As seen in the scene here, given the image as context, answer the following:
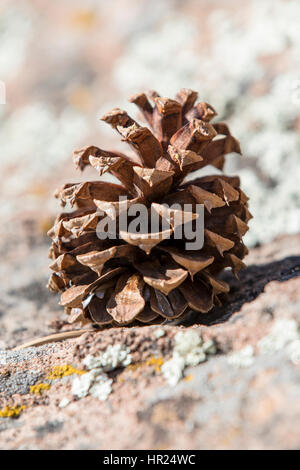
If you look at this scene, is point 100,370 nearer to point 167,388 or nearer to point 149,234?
point 167,388

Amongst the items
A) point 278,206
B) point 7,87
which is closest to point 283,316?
point 278,206

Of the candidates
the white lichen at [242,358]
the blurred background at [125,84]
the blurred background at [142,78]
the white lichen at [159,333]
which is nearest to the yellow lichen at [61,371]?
the white lichen at [159,333]

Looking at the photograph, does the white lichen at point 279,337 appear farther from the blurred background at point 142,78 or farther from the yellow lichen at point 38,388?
the blurred background at point 142,78

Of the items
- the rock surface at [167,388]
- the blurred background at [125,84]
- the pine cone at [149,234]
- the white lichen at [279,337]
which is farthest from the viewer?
the blurred background at [125,84]

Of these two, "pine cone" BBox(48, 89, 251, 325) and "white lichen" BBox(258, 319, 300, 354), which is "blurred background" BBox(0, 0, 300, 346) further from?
"white lichen" BBox(258, 319, 300, 354)

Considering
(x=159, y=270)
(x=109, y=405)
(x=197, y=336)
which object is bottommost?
(x=109, y=405)

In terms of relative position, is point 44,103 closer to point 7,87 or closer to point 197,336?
point 7,87

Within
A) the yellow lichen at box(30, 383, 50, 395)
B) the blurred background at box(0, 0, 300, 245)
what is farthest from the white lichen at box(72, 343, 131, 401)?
the blurred background at box(0, 0, 300, 245)
